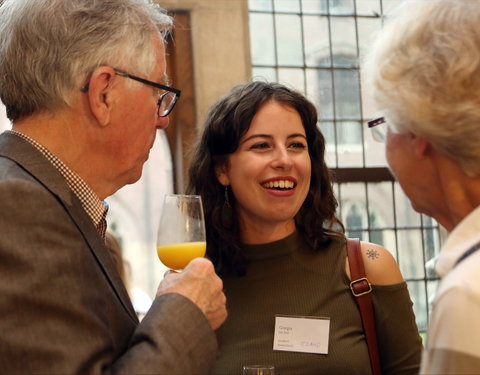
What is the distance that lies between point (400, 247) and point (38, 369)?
6083mm

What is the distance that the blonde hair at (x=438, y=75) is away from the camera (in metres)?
1.52

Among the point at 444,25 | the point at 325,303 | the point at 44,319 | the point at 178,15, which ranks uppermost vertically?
the point at 178,15

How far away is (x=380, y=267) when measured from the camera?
2.78 m

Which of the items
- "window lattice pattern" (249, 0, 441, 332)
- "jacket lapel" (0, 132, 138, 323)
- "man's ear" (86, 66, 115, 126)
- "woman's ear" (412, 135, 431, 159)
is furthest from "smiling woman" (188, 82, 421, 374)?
"window lattice pattern" (249, 0, 441, 332)

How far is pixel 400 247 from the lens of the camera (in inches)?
290

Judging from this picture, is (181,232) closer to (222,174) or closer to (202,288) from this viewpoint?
(202,288)

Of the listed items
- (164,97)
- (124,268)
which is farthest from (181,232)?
(124,268)

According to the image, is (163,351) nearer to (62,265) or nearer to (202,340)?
(202,340)

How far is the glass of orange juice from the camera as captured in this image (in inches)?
89.7

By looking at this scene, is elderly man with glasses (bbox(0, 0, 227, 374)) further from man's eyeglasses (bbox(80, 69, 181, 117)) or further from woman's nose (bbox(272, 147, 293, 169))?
woman's nose (bbox(272, 147, 293, 169))

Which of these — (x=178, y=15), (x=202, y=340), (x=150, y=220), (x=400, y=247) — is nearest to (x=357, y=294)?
(x=202, y=340)

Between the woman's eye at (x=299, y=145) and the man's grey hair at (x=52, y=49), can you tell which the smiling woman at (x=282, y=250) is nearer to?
the woman's eye at (x=299, y=145)

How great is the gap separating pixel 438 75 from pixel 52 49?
3.24 feet

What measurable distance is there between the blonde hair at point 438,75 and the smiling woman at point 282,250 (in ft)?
3.96
